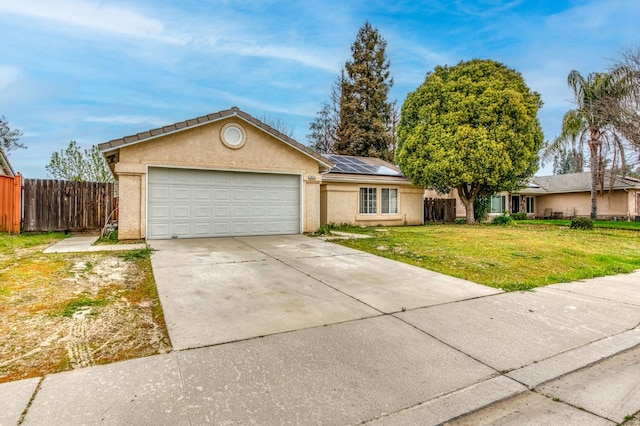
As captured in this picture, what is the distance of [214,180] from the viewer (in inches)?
442

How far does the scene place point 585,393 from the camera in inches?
104

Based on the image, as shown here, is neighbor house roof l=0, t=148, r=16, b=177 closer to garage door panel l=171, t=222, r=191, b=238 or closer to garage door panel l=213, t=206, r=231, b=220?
garage door panel l=171, t=222, r=191, b=238

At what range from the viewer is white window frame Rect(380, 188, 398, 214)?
664 inches

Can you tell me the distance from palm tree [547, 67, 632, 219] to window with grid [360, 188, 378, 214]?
13.3m

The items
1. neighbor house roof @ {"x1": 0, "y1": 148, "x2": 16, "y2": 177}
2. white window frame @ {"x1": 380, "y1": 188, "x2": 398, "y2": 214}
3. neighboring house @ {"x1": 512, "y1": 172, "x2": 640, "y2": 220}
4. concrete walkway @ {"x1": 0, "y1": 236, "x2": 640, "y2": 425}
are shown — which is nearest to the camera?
concrete walkway @ {"x1": 0, "y1": 236, "x2": 640, "y2": 425}

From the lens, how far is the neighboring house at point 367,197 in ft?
50.2

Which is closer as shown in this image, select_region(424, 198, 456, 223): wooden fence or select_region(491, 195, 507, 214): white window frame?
select_region(424, 198, 456, 223): wooden fence

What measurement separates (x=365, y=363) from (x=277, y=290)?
2421mm

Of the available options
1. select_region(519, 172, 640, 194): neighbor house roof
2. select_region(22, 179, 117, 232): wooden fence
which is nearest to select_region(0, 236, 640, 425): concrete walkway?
select_region(22, 179, 117, 232): wooden fence

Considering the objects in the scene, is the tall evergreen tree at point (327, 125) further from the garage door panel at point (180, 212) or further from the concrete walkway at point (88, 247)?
the concrete walkway at point (88, 247)

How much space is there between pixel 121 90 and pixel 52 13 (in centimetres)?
726

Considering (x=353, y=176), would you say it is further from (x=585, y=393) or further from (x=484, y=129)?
(x=585, y=393)

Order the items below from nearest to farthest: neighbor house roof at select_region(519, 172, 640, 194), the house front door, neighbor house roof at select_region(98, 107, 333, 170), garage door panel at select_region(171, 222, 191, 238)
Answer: neighbor house roof at select_region(98, 107, 333, 170) → garage door panel at select_region(171, 222, 191, 238) → neighbor house roof at select_region(519, 172, 640, 194) → the house front door

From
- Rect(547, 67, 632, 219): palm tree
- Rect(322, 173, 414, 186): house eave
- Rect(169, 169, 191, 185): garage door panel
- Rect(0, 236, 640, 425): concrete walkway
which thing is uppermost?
Rect(547, 67, 632, 219): palm tree
